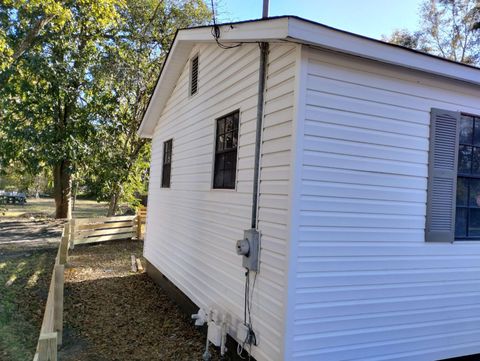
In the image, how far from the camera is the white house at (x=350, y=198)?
3.65 metres

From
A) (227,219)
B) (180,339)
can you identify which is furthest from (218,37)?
(180,339)

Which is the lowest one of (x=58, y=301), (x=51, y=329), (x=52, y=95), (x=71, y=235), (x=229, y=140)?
(x=71, y=235)

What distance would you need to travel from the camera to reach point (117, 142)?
17.0 metres

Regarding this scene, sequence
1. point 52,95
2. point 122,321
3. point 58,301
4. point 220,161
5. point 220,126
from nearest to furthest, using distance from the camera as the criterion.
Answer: point 58,301, point 220,161, point 220,126, point 122,321, point 52,95

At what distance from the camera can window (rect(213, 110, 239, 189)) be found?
514cm

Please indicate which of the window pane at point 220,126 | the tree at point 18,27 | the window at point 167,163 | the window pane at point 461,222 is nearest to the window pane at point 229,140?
the window pane at point 220,126

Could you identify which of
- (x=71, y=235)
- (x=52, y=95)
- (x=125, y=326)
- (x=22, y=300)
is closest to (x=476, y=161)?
(x=125, y=326)

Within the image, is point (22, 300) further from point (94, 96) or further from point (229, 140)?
point (94, 96)

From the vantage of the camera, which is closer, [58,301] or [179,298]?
[58,301]

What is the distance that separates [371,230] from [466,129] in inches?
70.4

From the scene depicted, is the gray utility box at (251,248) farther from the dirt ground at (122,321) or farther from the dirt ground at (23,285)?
the dirt ground at (23,285)

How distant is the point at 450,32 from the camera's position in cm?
2814

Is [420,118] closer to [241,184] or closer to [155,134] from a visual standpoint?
[241,184]

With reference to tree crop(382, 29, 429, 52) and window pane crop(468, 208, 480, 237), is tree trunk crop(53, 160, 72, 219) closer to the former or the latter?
window pane crop(468, 208, 480, 237)
